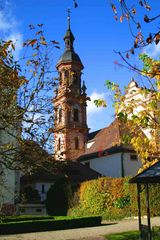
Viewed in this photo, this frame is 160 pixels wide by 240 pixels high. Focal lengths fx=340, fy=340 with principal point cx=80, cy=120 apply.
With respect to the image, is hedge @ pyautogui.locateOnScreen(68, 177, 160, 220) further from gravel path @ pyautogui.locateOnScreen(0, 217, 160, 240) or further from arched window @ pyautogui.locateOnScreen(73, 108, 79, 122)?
arched window @ pyautogui.locateOnScreen(73, 108, 79, 122)

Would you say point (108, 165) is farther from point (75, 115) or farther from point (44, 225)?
point (75, 115)

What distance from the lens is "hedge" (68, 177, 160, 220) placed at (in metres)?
25.0

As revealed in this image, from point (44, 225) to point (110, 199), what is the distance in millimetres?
8766

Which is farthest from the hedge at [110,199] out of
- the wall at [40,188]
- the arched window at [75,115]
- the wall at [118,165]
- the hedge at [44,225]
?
the arched window at [75,115]

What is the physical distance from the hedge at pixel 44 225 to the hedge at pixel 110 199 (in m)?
4.53

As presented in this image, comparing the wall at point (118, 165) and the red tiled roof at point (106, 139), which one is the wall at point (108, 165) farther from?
the red tiled roof at point (106, 139)

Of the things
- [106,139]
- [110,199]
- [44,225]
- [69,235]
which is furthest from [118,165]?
[69,235]

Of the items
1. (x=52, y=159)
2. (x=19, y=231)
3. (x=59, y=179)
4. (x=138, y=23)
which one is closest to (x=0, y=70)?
(x=52, y=159)

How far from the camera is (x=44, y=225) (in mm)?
20188

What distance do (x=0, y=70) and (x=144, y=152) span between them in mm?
9087

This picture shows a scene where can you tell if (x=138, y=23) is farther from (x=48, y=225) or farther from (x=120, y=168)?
(x=120, y=168)

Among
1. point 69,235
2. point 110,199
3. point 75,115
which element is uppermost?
point 75,115

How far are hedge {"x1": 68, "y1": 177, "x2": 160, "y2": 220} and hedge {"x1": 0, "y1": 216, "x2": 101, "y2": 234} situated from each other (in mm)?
4532

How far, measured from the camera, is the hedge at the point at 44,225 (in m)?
18.7
